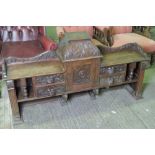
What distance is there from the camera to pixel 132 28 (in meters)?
3.20

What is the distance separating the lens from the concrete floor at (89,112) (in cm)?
186

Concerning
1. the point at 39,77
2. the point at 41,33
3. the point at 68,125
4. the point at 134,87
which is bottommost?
the point at 68,125

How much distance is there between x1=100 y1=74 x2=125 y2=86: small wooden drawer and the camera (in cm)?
197

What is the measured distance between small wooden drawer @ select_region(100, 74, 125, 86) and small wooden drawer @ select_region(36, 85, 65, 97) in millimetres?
410

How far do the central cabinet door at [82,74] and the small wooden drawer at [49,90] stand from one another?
0.08m

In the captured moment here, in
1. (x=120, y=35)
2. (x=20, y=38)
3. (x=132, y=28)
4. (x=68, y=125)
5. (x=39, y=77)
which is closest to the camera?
(x=39, y=77)

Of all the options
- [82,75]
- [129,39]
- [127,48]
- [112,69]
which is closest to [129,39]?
[129,39]

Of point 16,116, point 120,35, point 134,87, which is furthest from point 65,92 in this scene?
point 120,35

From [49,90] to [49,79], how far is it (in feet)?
0.38

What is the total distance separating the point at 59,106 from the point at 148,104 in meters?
0.96

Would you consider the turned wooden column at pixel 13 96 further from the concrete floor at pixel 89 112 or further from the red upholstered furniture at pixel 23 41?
the red upholstered furniture at pixel 23 41

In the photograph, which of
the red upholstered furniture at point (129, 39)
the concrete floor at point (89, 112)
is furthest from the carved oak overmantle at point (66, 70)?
the red upholstered furniture at point (129, 39)

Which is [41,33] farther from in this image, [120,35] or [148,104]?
[148,104]

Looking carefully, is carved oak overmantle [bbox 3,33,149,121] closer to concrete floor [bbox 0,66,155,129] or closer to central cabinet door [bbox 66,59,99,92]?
central cabinet door [bbox 66,59,99,92]
